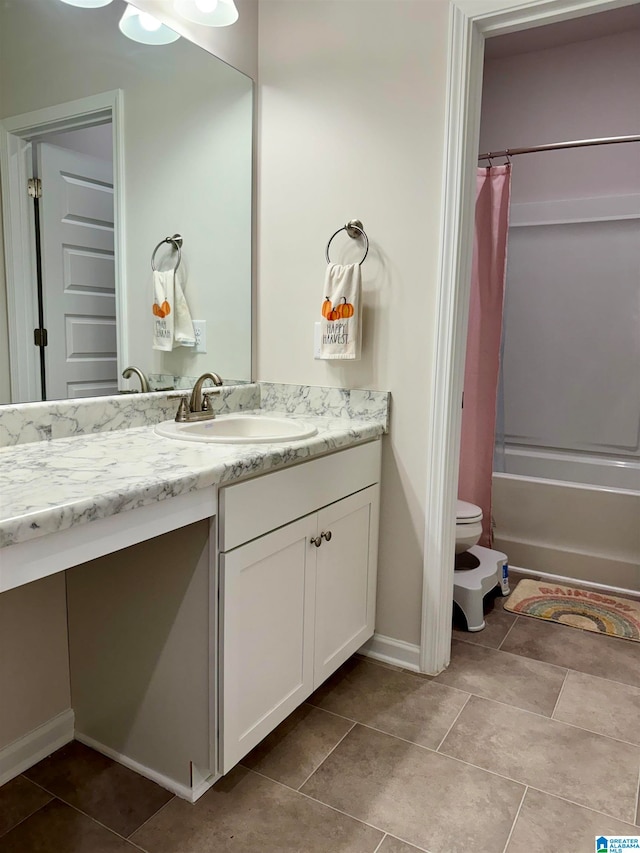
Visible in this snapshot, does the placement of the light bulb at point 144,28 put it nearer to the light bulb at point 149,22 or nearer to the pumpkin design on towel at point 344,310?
the light bulb at point 149,22

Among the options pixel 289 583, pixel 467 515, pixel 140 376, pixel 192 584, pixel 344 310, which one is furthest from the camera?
pixel 467 515

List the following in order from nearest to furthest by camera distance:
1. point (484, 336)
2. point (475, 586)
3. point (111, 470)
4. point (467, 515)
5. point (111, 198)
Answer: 1. point (111, 470)
2. point (111, 198)
3. point (475, 586)
4. point (467, 515)
5. point (484, 336)

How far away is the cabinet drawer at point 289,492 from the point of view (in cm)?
140

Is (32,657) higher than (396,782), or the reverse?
(32,657)

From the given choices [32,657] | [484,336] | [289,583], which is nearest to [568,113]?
[484,336]

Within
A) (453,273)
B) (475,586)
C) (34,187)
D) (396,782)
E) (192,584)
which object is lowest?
(396,782)

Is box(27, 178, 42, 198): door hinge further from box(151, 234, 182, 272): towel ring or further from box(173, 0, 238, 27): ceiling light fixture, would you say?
box(173, 0, 238, 27): ceiling light fixture

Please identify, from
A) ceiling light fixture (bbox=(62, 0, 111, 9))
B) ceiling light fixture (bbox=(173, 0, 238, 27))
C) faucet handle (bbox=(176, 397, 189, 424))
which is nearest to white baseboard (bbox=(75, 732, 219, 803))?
faucet handle (bbox=(176, 397, 189, 424))

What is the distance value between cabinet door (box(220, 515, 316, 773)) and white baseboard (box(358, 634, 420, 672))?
1.54ft

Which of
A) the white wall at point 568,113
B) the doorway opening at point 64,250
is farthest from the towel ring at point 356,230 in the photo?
the white wall at point 568,113

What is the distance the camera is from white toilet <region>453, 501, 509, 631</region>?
7.78 ft

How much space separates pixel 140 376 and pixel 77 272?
0.36m

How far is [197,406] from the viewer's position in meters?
1.94

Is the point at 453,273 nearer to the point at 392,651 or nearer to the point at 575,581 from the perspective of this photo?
the point at 392,651
